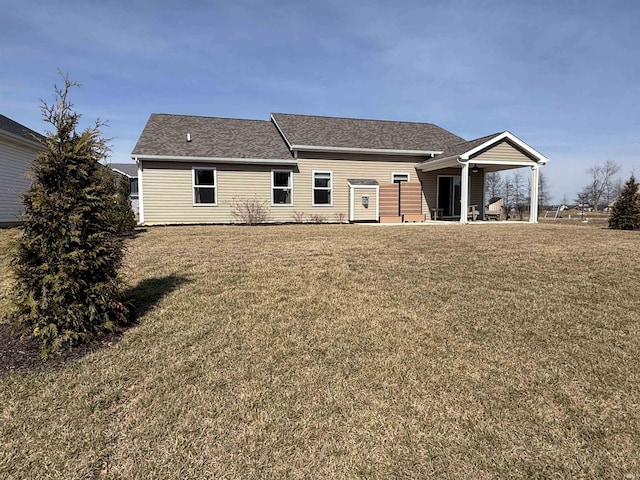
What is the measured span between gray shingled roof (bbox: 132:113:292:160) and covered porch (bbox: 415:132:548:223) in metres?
7.30

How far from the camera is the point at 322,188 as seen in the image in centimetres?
1720

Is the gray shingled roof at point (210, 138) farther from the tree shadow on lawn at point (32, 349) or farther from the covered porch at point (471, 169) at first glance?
the tree shadow on lawn at point (32, 349)

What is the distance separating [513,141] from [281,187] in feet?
34.3

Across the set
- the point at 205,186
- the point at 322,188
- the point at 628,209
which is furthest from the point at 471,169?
the point at 205,186

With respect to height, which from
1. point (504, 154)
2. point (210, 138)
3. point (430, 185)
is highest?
point (210, 138)

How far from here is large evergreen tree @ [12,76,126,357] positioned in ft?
11.7

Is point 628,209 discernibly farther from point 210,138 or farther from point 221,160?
point 210,138

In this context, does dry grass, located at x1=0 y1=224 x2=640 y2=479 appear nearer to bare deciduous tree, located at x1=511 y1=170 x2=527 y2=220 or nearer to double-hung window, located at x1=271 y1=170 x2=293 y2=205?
double-hung window, located at x1=271 y1=170 x2=293 y2=205

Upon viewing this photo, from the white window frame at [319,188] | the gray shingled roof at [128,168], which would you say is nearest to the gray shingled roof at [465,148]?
the white window frame at [319,188]

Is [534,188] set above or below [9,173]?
below

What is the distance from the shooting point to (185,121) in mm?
18406

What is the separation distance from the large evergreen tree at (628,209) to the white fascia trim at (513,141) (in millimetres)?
3498

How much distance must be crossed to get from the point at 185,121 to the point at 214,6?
760 centimetres

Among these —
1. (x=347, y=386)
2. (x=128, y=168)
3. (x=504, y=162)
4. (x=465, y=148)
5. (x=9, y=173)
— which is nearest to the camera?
(x=347, y=386)
